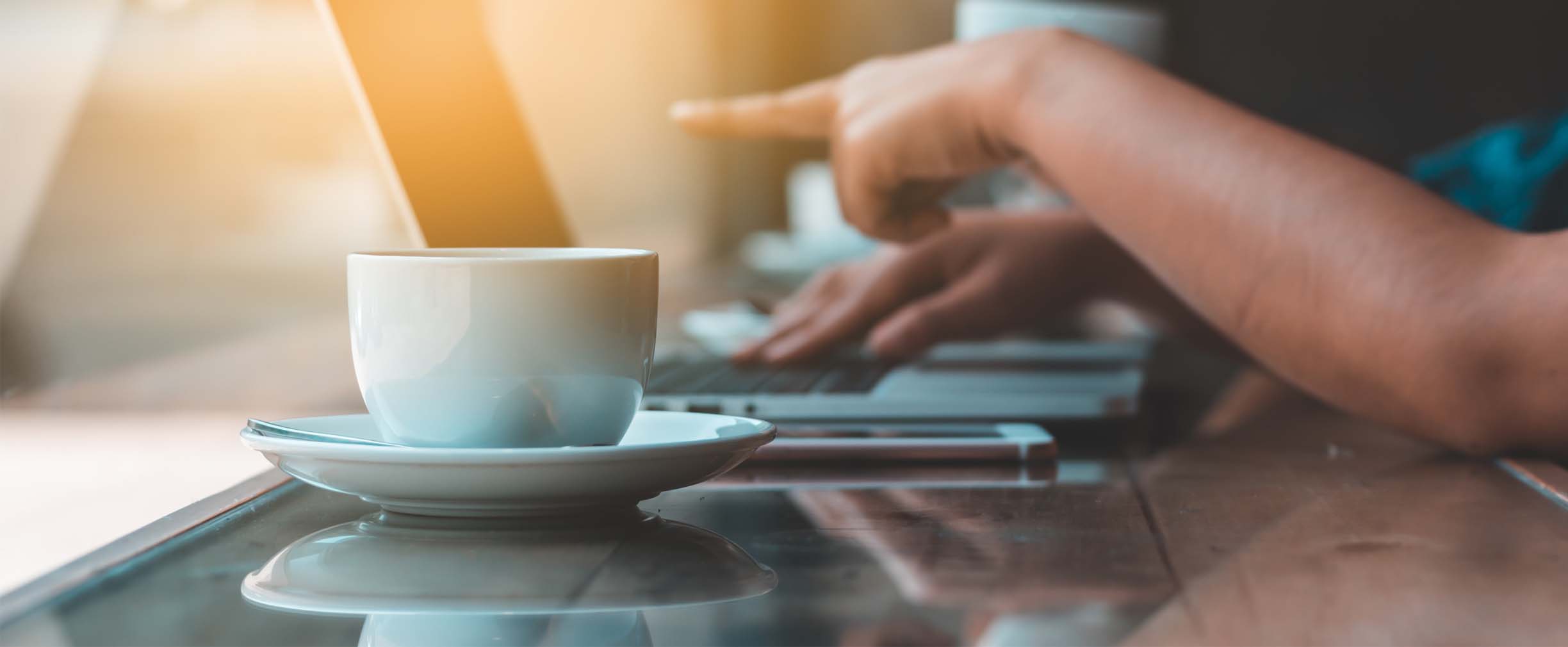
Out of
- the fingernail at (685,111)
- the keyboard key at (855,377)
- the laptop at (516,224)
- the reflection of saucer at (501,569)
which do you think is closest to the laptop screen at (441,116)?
the laptop at (516,224)

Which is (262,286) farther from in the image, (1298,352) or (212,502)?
(1298,352)

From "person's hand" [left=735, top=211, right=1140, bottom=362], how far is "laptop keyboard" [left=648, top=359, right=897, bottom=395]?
10 centimetres

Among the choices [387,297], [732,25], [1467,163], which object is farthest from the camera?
[732,25]

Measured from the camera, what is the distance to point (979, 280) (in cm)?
102

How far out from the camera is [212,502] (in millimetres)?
437

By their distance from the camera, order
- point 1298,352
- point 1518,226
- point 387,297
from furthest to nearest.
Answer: point 1518,226
point 1298,352
point 387,297

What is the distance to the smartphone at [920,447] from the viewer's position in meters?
0.54

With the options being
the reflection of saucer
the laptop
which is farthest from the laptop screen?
the reflection of saucer

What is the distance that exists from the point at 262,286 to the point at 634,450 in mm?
624

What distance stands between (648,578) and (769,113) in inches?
21.8

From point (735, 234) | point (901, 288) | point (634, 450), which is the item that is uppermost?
point (634, 450)

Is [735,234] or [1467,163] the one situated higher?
[1467,163]

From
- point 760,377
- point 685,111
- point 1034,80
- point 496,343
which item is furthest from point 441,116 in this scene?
point 496,343

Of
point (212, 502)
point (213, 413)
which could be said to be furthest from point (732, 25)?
A: point (212, 502)
